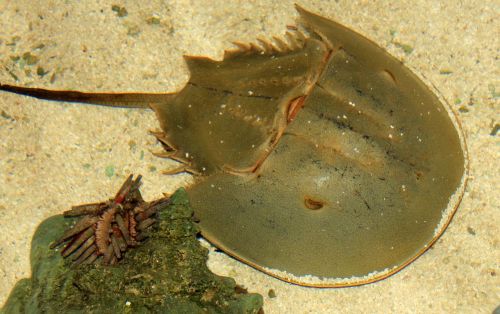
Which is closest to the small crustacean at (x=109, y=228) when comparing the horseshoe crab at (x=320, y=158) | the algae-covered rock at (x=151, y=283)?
the algae-covered rock at (x=151, y=283)

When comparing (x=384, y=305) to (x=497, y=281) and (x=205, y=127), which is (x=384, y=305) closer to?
(x=497, y=281)

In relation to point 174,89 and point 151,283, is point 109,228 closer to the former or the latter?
point 151,283

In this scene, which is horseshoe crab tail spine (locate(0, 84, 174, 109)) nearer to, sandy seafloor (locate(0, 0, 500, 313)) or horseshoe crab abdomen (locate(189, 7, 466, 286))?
sandy seafloor (locate(0, 0, 500, 313))

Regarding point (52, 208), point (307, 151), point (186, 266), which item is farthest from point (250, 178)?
point (52, 208)

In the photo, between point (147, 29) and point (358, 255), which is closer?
point (358, 255)

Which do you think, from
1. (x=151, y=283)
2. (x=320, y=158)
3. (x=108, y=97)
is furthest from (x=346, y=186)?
(x=108, y=97)

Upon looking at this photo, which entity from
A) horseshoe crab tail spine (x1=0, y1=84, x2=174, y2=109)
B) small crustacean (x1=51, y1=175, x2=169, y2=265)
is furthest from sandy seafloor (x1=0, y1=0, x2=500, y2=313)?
small crustacean (x1=51, y1=175, x2=169, y2=265)

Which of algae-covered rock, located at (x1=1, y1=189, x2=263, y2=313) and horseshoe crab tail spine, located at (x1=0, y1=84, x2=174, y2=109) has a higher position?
horseshoe crab tail spine, located at (x1=0, y1=84, x2=174, y2=109)
